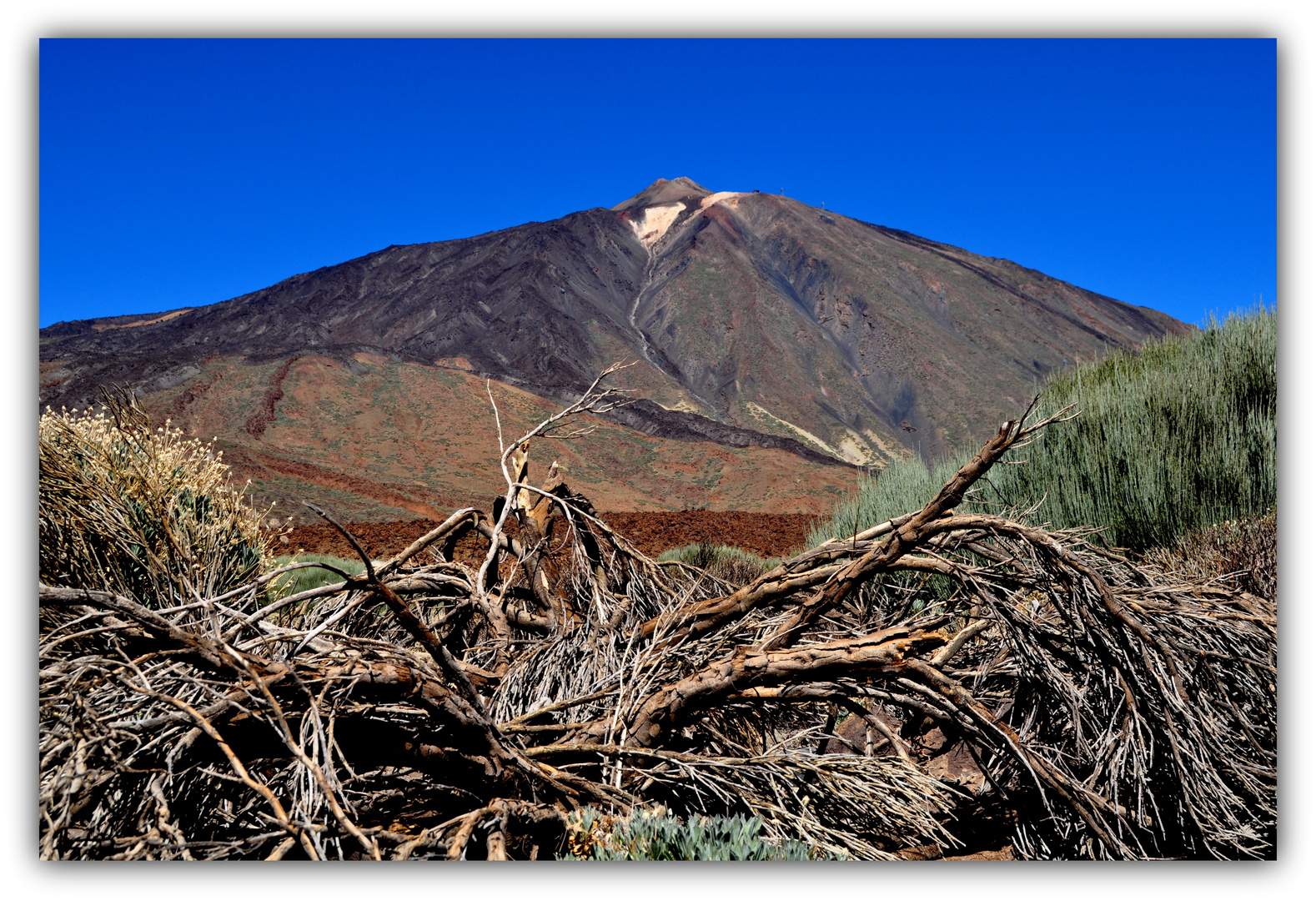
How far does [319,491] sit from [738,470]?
1742cm

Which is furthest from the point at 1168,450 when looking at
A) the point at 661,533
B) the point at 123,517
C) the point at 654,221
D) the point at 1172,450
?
the point at 654,221

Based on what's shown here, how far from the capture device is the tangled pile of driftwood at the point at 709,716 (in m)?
2.21

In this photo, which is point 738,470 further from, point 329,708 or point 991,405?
point 991,405

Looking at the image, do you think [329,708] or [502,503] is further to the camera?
[502,503]

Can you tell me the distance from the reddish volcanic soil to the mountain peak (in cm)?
11470

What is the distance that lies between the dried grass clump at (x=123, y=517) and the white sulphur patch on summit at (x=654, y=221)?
4653 inches

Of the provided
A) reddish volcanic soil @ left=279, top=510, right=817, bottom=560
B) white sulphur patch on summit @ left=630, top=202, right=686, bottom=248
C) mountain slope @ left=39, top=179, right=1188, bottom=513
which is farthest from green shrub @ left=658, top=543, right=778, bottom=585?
white sulphur patch on summit @ left=630, top=202, right=686, bottom=248

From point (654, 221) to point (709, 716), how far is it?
415 feet

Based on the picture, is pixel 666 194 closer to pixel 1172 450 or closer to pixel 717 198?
pixel 717 198

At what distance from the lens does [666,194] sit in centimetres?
13238

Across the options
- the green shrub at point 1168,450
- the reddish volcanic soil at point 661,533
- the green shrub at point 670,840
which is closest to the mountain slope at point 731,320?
the reddish volcanic soil at point 661,533
